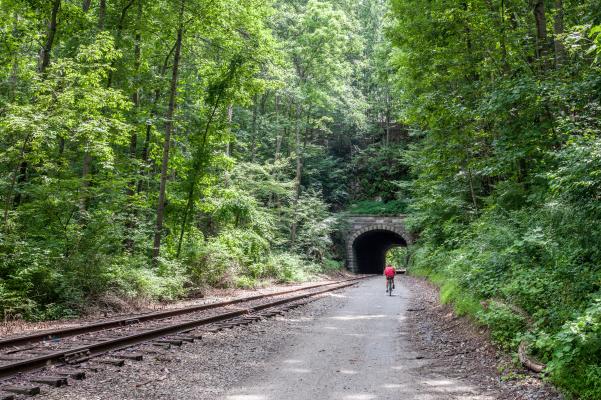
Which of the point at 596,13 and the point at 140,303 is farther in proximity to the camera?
the point at 140,303

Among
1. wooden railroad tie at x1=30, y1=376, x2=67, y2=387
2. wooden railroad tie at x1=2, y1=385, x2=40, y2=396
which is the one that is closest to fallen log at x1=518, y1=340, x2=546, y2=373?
wooden railroad tie at x1=30, y1=376, x2=67, y2=387

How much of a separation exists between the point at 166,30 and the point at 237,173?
27.2 ft

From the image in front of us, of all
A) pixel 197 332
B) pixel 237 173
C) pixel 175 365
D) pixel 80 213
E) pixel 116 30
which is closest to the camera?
pixel 175 365

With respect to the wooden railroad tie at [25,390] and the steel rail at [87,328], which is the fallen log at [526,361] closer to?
the wooden railroad tie at [25,390]

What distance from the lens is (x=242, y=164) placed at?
22.7 meters

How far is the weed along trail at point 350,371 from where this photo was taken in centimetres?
471

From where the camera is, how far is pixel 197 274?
47.6ft

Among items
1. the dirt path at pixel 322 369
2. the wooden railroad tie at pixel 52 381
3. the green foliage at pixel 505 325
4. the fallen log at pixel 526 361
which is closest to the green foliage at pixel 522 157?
the green foliage at pixel 505 325

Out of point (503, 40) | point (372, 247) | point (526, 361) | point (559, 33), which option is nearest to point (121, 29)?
point (503, 40)

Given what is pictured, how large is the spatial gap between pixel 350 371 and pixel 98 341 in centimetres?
358

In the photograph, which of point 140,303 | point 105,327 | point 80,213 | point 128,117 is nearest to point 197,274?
point 140,303

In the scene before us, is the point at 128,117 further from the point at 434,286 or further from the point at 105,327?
the point at 434,286

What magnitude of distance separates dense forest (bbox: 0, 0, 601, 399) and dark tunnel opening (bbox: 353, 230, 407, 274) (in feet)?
56.0

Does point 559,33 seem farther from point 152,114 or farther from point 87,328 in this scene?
point 152,114
